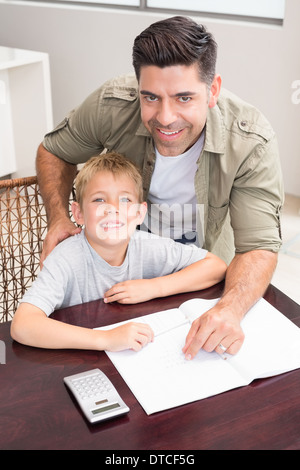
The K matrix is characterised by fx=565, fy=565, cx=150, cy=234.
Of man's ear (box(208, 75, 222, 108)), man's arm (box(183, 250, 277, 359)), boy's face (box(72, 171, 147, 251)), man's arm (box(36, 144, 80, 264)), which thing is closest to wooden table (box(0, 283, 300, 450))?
man's arm (box(183, 250, 277, 359))

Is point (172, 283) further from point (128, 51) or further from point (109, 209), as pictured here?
point (128, 51)

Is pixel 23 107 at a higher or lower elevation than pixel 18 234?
lower

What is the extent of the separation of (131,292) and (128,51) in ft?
8.98

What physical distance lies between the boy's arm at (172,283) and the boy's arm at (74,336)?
153 mm

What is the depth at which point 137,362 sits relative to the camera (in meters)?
1.08

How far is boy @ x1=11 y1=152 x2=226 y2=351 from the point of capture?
127 centimetres

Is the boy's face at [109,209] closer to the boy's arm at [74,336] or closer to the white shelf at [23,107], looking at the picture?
the boy's arm at [74,336]

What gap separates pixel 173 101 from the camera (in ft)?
4.62

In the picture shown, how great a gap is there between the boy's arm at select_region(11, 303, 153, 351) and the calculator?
3.0 inches

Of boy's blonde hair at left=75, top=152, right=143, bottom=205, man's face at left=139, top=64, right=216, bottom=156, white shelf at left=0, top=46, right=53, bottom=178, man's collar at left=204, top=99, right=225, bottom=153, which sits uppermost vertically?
man's face at left=139, top=64, right=216, bottom=156

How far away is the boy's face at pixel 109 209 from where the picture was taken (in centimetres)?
132

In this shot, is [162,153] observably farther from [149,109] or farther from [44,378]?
[44,378]

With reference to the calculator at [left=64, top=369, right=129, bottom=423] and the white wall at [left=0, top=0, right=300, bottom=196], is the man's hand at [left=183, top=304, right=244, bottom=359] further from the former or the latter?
the white wall at [left=0, top=0, right=300, bottom=196]

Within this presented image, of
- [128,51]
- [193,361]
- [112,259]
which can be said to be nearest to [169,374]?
[193,361]
